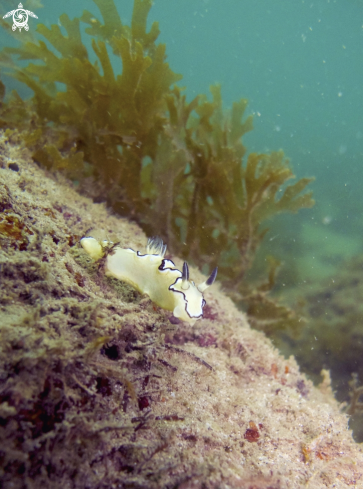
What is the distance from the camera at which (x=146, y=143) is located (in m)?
4.07

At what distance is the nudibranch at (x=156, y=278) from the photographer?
70.0 inches

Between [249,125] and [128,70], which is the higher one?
[249,125]

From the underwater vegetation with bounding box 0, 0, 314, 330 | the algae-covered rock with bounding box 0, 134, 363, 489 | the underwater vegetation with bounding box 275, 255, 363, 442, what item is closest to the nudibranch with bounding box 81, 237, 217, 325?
the algae-covered rock with bounding box 0, 134, 363, 489

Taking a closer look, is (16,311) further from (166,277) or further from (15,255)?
(166,277)

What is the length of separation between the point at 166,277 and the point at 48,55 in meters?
3.89

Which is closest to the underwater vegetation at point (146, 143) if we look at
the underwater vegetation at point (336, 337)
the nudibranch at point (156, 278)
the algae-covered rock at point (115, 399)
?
the algae-covered rock at point (115, 399)

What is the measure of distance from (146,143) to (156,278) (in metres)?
2.82

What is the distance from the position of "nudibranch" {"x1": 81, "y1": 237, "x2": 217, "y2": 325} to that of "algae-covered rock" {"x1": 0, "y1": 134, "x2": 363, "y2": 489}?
9 cm

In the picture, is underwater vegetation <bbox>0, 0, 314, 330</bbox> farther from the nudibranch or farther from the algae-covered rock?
the nudibranch

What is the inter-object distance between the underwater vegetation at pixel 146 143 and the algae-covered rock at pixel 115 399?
177cm

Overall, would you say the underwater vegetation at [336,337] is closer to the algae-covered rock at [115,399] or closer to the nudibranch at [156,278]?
the algae-covered rock at [115,399]

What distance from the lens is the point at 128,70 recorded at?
3.57 meters

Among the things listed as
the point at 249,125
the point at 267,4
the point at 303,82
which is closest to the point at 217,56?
the point at 267,4

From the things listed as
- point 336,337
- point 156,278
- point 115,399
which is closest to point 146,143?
point 156,278
